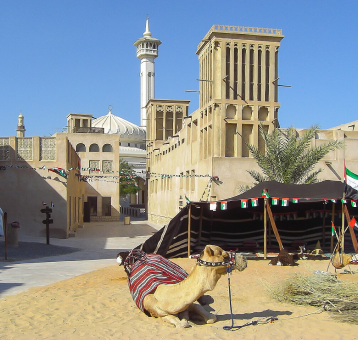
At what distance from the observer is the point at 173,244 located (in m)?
Answer: 15.8

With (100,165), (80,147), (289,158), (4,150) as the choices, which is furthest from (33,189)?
(80,147)

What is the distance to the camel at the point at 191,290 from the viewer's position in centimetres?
690

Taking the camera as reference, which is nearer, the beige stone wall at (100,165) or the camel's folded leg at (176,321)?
the camel's folded leg at (176,321)

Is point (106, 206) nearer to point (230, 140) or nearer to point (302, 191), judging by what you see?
point (230, 140)

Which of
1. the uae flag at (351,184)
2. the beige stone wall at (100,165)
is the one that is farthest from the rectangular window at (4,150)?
the beige stone wall at (100,165)

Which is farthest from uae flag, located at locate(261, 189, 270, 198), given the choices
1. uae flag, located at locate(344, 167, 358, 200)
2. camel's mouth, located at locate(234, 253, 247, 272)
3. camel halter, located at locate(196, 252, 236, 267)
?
camel halter, located at locate(196, 252, 236, 267)

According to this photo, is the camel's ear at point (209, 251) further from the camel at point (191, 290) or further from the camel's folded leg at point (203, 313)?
the camel's folded leg at point (203, 313)

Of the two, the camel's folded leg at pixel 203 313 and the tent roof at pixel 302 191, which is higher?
the tent roof at pixel 302 191

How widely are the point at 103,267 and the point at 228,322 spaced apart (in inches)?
274

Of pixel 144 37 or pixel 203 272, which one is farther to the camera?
pixel 144 37

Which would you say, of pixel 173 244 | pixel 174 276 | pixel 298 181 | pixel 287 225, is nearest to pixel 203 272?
pixel 174 276

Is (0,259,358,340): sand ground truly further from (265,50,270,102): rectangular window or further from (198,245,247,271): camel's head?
(265,50,270,102): rectangular window

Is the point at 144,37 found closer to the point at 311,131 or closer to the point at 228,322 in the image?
the point at 311,131

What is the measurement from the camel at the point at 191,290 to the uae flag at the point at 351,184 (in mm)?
8336
